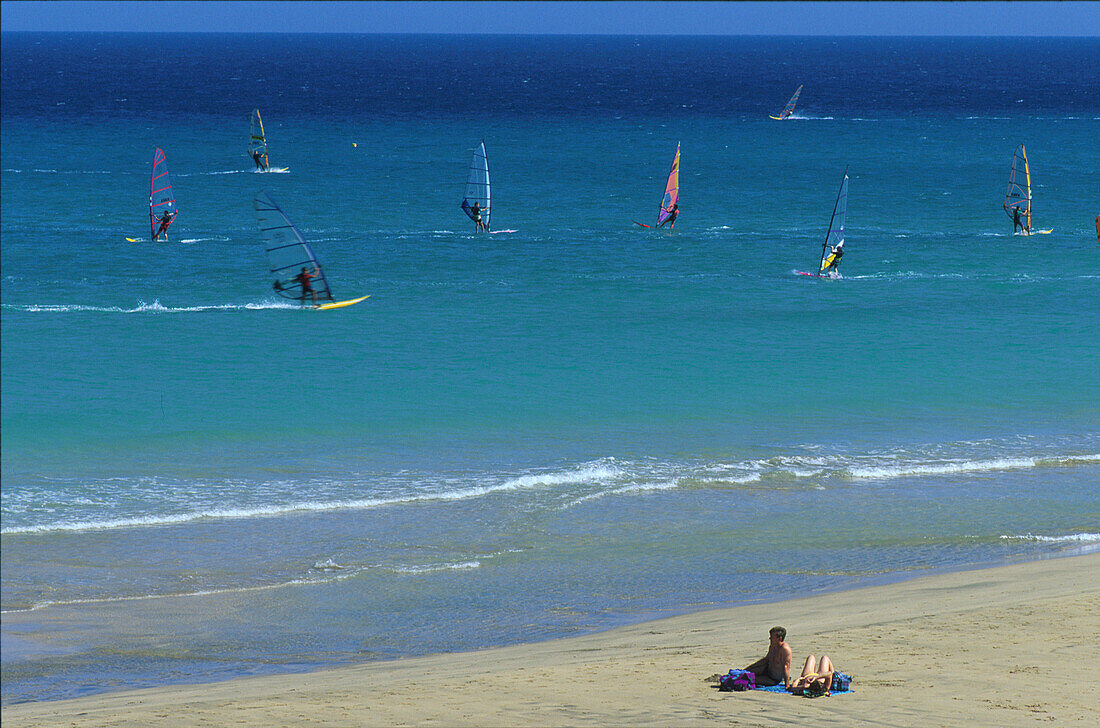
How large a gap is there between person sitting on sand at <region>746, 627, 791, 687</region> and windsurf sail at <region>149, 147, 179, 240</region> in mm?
30816

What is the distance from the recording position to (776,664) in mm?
11242

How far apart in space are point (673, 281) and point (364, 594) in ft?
77.6

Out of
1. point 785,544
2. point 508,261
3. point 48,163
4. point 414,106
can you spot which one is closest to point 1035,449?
point 785,544

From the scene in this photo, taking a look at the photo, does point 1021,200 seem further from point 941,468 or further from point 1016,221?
point 941,468

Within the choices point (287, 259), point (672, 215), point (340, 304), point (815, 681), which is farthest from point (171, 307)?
point (815, 681)

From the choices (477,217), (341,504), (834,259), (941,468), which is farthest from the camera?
(477,217)

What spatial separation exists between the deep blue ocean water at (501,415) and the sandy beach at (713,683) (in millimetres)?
1052

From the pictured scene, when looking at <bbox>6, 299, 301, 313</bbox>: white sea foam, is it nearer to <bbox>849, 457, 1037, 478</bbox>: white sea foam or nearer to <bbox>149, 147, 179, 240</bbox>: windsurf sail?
<bbox>149, 147, 179, 240</bbox>: windsurf sail

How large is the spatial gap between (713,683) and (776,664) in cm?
62

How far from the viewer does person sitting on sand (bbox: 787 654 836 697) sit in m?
10.9

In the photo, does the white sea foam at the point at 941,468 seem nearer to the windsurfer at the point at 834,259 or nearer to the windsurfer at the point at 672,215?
the windsurfer at the point at 834,259

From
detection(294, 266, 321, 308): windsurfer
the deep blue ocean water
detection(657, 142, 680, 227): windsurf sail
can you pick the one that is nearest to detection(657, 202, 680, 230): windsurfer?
detection(657, 142, 680, 227): windsurf sail

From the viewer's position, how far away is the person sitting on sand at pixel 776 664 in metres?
11.2

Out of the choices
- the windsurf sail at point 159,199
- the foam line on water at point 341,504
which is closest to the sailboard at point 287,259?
the foam line on water at point 341,504
